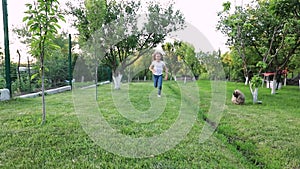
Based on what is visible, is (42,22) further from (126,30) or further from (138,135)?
(126,30)

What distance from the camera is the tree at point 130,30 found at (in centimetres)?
880

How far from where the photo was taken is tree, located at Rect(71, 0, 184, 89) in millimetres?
8805

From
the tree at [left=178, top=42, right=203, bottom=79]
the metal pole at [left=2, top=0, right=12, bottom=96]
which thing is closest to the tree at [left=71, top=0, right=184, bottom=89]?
the tree at [left=178, top=42, right=203, bottom=79]

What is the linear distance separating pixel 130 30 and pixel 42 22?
663 centimetres

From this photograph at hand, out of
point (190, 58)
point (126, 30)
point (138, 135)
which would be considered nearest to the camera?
point (138, 135)

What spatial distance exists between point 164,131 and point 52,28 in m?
2.11

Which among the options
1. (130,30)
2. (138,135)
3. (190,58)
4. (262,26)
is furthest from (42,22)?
(190,58)

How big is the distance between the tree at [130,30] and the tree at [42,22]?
5.24m

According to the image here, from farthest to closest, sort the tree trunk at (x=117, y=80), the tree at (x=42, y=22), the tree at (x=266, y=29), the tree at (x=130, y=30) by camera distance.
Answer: the tree trunk at (x=117, y=80)
the tree at (x=130, y=30)
the tree at (x=266, y=29)
the tree at (x=42, y=22)

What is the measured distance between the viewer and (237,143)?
3066 millimetres

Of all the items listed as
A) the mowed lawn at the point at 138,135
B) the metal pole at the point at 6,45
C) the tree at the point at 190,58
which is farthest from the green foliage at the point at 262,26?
the metal pole at the point at 6,45

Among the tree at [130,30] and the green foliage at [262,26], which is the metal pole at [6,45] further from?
the green foliage at [262,26]

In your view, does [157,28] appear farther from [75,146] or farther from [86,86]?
[75,146]

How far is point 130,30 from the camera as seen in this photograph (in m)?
9.42
